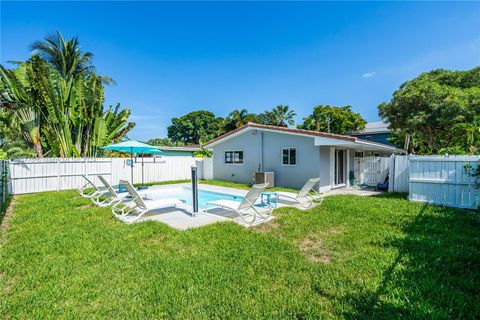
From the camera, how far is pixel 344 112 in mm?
39312

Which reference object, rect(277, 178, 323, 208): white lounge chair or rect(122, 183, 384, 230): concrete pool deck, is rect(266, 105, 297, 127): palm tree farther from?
rect(122, 183, 384, 230): concrete pool deck

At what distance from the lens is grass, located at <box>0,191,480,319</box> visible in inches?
123

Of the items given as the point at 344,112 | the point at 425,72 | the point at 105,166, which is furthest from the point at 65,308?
the point at 344,112

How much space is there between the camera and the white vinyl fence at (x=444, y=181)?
8508mm

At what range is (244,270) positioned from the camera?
413cm

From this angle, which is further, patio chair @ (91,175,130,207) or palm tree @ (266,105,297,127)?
palm tree @ (266,105,297,127)

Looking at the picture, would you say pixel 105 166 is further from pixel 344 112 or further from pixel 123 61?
pixel 344 112

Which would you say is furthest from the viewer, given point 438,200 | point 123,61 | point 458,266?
point 123,61

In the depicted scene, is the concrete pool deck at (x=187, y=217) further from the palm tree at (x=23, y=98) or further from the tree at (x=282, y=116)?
the tree at (x=282, y=116)

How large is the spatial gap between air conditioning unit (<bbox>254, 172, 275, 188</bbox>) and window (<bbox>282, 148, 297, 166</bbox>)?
1175 mm

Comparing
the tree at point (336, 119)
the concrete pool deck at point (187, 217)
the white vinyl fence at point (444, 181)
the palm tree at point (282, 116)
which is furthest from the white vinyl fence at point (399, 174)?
the palm tree at point (282, 116)

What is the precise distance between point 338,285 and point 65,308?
3.89 m

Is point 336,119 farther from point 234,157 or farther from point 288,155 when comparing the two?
point 288,155

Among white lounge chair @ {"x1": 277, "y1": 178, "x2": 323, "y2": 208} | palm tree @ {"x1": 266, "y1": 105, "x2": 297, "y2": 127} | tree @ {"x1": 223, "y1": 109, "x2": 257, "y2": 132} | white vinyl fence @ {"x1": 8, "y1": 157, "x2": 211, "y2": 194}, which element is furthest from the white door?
palm tree @ {"x1": 266, "y1": 105, "x2": 297, "y2": 127}
